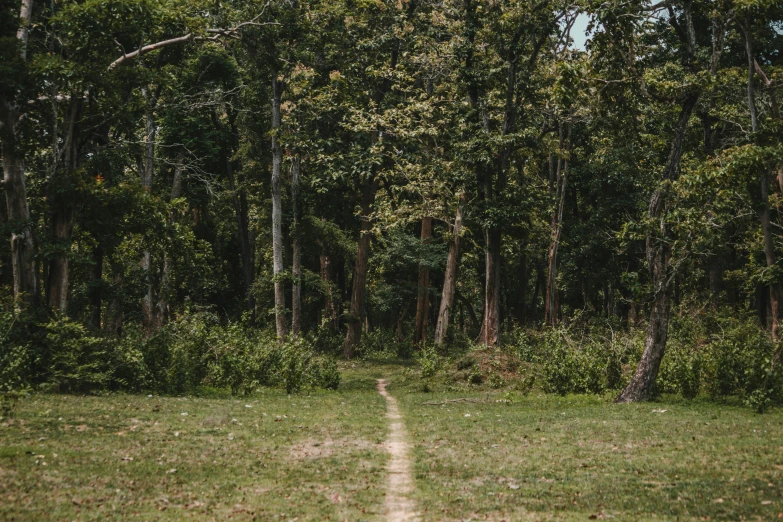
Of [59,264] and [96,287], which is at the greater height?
[59,264]

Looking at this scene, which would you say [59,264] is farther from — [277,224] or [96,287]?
[277,224]

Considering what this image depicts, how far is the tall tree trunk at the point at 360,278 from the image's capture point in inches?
1352

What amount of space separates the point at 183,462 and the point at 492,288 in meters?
18.7

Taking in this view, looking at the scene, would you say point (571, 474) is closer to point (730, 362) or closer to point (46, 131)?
point (730, 362)

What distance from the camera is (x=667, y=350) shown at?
20.5 metres

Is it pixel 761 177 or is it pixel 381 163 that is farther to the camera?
pixel 381 163

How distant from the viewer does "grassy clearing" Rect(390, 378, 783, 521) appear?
29.3 ft

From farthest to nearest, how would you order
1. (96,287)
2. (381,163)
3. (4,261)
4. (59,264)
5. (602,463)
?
(381,163)
(4,261)
(96,287)
(59,264)
(602,463)

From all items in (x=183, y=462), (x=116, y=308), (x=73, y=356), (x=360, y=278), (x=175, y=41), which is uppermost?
(x=175, y=41)

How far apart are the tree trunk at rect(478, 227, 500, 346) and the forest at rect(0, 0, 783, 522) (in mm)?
136

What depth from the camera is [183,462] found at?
36.1 ft

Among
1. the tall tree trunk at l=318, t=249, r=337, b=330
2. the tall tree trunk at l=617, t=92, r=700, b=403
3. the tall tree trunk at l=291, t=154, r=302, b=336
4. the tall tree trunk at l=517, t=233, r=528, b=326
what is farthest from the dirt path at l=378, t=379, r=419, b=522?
the tall tree trunk at l=517, t=233, r=528, b=326

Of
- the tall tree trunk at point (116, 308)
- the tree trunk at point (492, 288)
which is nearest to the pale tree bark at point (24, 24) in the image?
the tall tree trunk at point (116, 308)

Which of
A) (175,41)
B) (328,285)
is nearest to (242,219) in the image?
(328,285)
